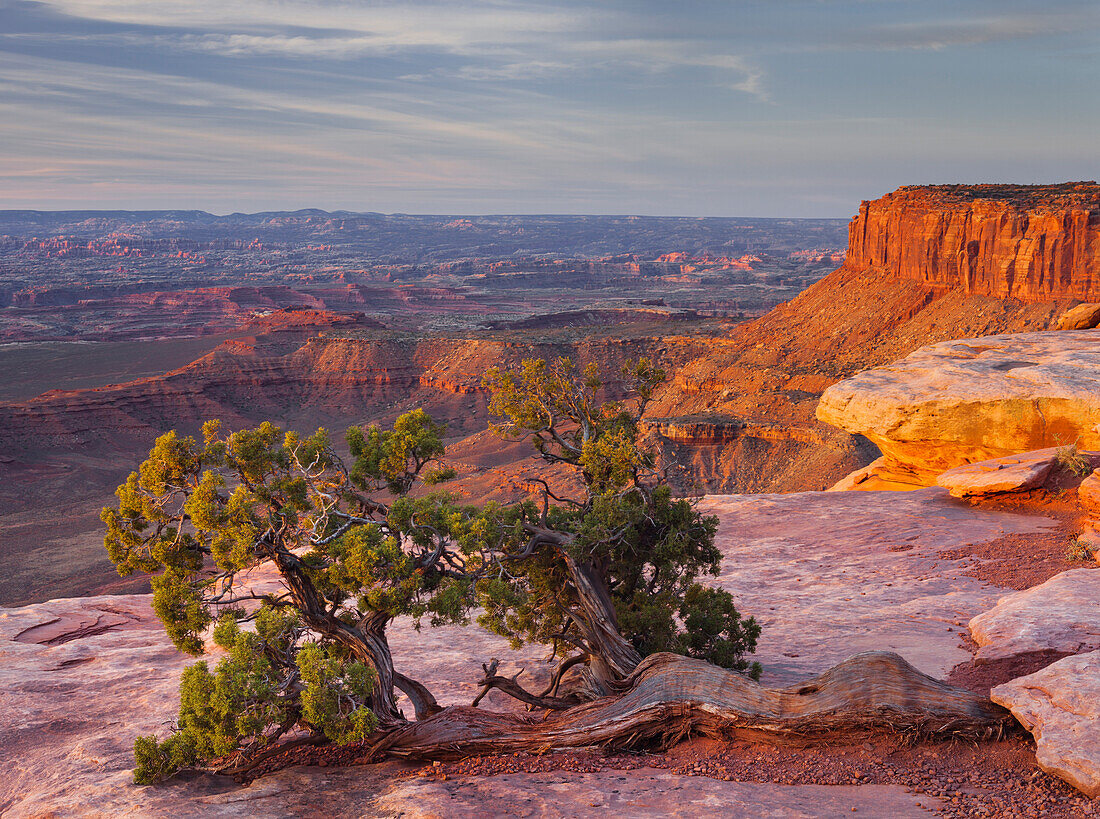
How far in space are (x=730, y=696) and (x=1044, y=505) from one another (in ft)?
56.8

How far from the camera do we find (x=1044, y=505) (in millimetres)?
23016

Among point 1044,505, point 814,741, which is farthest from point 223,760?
point 1044,505

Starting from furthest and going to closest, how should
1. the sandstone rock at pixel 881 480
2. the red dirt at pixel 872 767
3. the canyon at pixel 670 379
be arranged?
1. the canyon at pixel 670 379
2. the sandstone rock at pixel 881 480
3. the red dirt at pixel 872 767

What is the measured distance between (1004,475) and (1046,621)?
12.6 meters

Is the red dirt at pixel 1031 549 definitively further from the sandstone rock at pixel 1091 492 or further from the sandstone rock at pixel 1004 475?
the sandstone rock at pixel 1091 492

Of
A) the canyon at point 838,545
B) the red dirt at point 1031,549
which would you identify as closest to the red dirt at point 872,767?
the canyon at point 838,545

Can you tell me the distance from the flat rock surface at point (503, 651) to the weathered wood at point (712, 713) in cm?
103

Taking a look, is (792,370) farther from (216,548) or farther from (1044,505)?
(216,548)

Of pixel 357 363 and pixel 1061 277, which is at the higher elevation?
pixel 1061 277

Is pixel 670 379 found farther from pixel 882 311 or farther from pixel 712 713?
pixel 712 713

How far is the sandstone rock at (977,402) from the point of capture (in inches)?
1021

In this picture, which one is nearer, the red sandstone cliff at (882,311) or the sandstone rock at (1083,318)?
the sandstone rock at (1083,318)

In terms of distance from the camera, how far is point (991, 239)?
62156 millimetres

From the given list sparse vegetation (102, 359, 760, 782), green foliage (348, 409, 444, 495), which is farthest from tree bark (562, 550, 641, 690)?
green foliage (348, 409, 444, 495)
